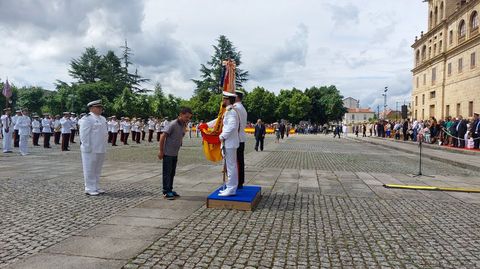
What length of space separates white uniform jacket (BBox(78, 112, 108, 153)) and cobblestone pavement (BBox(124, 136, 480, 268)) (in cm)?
283

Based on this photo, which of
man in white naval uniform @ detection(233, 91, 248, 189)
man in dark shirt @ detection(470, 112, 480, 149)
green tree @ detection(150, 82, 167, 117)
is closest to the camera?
man in white naval uniform @ detection(233, 91, 248, 189)

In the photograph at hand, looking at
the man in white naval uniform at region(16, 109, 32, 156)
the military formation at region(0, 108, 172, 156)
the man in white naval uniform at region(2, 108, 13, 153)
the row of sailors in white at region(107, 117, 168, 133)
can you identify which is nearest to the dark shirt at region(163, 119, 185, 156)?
the military formation at region(0, 108, 172, 156)

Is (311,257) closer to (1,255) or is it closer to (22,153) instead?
(1,255)

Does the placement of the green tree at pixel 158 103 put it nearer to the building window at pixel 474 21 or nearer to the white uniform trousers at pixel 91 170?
the building window at pixel 474 21

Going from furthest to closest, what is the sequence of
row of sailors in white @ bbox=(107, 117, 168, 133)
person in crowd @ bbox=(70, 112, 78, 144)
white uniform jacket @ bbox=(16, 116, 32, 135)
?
row of sailors in white @ bbox=(107, 117, 168, 133) → person in crowd @ bbox=(70, 112, 78, 144) → white uniform jacket @ bbox=(16, 116, 32, 135)

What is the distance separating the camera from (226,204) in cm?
619

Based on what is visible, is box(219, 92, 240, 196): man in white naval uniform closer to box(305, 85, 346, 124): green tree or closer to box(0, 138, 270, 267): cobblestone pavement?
box(0, 138, 270, 267): cobblestone pavement

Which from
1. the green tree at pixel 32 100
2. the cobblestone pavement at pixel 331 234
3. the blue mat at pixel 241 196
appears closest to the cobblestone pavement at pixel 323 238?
the cobblestone pavement at pixel 331 234

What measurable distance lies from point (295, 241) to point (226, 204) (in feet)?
6.14

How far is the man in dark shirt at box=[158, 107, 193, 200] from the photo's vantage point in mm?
7012

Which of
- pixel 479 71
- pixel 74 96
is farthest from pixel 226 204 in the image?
pixel 74 96

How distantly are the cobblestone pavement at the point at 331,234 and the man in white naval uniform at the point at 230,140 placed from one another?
543mm

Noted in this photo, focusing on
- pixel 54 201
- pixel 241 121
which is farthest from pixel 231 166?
pixel 54 201

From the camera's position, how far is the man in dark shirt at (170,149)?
23.0ft
